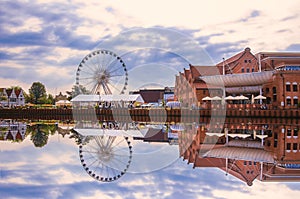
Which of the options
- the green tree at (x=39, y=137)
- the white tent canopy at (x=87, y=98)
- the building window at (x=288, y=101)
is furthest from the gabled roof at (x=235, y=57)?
the green tree at (x=39, y=137)

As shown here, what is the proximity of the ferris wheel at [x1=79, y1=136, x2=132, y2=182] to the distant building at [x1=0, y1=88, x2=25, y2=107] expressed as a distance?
68.4 meters

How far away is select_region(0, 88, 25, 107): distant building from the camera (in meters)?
82.5

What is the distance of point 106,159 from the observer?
13.7 metres

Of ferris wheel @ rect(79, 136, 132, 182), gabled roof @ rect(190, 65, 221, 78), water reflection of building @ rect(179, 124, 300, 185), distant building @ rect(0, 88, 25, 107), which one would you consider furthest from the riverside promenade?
distant building @ rect(0, 88, 25, 107)

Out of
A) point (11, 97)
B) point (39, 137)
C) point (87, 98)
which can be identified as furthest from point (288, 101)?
point (11, 97)

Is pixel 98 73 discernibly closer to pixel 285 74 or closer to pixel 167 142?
pixel 285 74

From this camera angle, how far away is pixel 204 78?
44.8m

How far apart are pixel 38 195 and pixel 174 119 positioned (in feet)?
103

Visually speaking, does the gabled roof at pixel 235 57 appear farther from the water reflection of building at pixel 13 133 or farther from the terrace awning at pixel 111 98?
the water reflection of building at pixel 13 133

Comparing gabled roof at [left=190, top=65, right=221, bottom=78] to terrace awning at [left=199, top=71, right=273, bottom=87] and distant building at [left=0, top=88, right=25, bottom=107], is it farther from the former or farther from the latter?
distant building at [left=0, top=88, right=25, bottom=107]

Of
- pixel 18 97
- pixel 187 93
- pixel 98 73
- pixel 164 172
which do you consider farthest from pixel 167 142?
pixel 18 97

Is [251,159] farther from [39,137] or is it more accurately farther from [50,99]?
[50,99]

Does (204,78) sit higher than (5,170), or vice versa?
(204,78)

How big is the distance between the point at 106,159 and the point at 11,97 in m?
75.6
